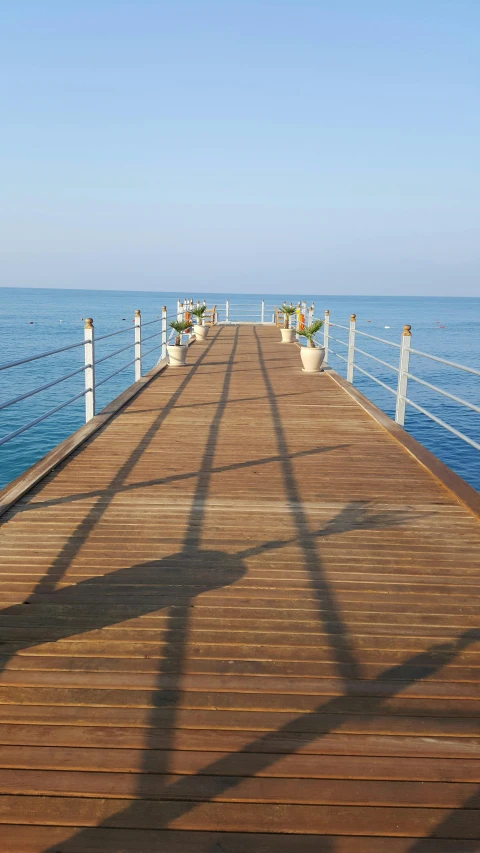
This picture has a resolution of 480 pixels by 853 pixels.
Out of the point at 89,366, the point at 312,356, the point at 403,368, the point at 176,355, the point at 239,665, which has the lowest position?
the point at 239,665

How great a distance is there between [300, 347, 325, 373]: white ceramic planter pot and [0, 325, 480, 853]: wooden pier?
717 cm

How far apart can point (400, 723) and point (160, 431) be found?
5070 mm

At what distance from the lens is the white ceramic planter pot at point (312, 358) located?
12.3 meters

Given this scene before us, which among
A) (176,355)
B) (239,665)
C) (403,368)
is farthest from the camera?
(176,355)

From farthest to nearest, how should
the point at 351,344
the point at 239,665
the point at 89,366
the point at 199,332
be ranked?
1. the point at 199,332
2. the point at 351,344
3. the point at 89,366
4. the point at 239,665

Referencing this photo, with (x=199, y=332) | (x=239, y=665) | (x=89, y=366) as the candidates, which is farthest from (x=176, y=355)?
(x=239, y=665)

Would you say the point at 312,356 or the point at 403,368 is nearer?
the point at 403,368

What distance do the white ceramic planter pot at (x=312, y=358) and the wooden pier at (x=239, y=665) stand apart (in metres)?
7.17

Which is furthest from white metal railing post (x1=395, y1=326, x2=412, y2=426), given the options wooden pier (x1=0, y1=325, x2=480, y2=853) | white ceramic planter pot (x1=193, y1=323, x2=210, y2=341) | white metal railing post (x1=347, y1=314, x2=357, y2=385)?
white ceramic planter pot (x1=193, y1=323, x2=210, y2=341)

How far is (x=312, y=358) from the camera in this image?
12312 mm

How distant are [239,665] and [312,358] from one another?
33.0ft

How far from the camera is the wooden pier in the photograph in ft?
6.11

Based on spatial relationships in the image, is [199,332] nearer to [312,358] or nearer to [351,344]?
[312,358]

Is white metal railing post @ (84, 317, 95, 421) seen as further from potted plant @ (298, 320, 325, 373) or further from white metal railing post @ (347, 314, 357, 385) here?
potted plant @ (298, 320, 325, 373)
